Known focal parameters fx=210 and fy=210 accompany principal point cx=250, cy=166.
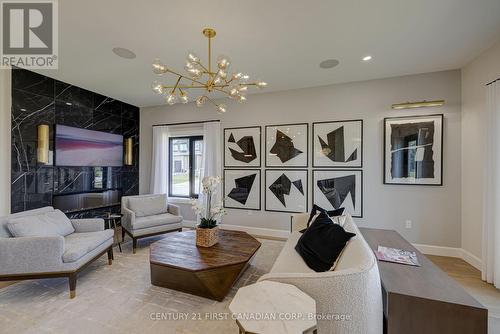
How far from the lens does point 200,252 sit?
245cm

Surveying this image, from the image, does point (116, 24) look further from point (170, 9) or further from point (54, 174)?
point (54, 174)

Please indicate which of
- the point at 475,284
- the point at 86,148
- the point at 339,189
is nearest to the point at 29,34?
the point at 86,148

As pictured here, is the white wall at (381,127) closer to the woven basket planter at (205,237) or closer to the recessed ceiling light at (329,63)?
the recessed ceiling light at (329,63)

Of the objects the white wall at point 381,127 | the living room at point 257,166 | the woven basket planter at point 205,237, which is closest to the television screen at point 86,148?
the living room at point 257,166

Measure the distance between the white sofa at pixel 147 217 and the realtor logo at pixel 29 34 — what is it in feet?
7.85

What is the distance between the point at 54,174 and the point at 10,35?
2131 millimetres

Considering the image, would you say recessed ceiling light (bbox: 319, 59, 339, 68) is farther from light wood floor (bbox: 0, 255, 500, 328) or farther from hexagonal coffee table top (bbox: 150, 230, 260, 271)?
light wood floor (bbox: 0, 255, 500, 328)

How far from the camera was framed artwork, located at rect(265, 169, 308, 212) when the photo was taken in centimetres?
400

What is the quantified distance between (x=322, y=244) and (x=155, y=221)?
2.84 meters

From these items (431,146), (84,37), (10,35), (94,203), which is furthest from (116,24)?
(431,146)

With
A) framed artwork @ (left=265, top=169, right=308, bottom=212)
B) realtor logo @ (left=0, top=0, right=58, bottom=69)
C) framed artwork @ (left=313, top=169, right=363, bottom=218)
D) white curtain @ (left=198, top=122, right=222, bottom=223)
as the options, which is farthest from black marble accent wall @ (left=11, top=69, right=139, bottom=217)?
framed artwork @ (left=313, top=169, right=363, bottom=218)

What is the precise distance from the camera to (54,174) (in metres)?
3.63

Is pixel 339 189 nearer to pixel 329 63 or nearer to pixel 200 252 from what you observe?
pixel 329 63

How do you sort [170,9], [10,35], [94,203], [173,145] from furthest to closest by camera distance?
[173,145] < [94,203] < [10,35] < [170,9]
